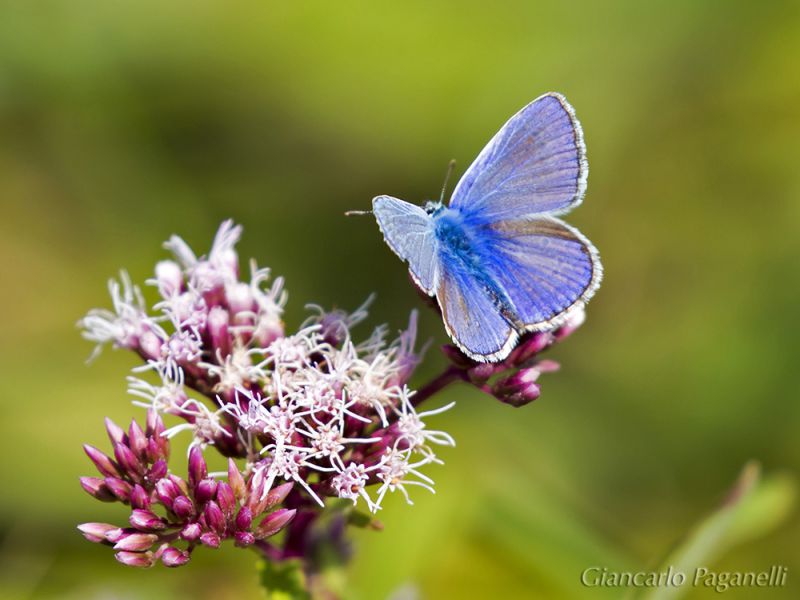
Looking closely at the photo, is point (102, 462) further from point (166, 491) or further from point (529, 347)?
point (529, 347)

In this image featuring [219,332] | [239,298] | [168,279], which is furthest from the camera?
[168,279]

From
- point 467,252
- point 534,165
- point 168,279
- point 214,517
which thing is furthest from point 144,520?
point 534,165

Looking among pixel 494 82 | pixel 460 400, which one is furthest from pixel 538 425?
pixel 494 82

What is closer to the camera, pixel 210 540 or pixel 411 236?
pixel 210 540

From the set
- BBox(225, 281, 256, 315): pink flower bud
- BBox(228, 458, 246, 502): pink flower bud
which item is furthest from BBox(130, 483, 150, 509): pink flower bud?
BBox(225, 281, 256, 315): pink flower bud

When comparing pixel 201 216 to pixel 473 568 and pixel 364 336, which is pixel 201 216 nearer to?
pixel 364 336

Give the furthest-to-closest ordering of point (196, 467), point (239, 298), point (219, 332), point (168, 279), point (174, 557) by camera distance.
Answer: point (168, 279)
point (239, 298)
point (219, 332)
point (196, 467)
point (174, 557)

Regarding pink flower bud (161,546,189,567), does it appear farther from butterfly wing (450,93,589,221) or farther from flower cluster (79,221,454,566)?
butterfly wing (450,93,589,221)
